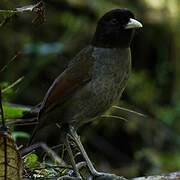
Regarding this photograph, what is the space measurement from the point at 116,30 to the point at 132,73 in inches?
170

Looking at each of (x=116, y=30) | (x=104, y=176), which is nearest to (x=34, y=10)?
(x=116, y=30)

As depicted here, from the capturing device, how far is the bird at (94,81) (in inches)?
119

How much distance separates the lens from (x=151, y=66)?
26.2 feet

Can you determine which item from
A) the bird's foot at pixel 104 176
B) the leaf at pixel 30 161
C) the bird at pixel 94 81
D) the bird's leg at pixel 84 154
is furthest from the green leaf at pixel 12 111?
the bird's foot at pixel 104 176

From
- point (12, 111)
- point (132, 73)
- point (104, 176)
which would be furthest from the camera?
point (132, 73)

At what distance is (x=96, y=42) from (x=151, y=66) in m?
4.87

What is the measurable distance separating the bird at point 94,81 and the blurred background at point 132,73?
2596 mm

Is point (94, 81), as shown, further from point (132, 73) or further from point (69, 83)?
point (132, 73)

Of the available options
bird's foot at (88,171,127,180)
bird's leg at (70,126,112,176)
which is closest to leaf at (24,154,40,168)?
bird's leg at (70,126,112,176)

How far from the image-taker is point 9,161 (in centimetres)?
242

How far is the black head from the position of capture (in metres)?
3.21

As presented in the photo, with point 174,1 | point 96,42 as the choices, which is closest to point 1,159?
point 96,42

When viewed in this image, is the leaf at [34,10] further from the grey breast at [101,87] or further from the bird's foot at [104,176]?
the bird's foot at [104,176]

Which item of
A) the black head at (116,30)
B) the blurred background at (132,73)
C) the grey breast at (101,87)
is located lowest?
the blurred background at (132,73)
